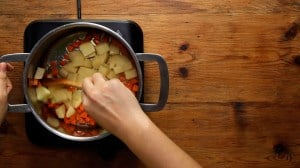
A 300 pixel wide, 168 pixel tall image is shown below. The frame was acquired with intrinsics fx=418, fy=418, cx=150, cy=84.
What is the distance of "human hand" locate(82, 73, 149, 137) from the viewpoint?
722mm

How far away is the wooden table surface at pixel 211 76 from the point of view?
0.96 metres

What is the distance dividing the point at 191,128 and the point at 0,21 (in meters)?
0.50

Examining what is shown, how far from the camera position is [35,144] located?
0.95 meters

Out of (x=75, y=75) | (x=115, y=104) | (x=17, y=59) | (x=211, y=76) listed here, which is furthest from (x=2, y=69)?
(x=211, y=76)

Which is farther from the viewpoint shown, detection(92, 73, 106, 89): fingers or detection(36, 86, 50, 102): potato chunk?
detection(36, 86, 50, 102): potato chunk

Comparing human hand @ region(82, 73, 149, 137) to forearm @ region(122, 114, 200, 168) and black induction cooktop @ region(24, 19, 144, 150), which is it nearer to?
forearm @ region(122, 114, 200, 168)

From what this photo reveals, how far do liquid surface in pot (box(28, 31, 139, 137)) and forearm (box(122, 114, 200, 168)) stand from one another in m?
0.18

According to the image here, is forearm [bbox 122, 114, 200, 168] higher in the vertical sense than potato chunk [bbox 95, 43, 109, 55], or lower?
lower

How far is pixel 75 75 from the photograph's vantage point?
2.92 feet

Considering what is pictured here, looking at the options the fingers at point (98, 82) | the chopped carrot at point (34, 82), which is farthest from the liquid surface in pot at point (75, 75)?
the fingers at point (98, 82)

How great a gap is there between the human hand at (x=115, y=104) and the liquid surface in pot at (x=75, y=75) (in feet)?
0.47

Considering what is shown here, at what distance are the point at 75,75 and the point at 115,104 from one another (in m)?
0.20

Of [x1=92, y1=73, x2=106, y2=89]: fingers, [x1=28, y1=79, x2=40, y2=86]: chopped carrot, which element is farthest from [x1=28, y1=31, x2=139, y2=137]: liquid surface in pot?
[x1=92, y1=73, x2=106, y2=89]: fingers


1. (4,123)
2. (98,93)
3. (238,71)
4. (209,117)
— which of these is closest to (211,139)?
(209,117)
